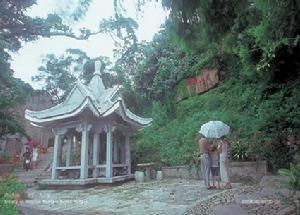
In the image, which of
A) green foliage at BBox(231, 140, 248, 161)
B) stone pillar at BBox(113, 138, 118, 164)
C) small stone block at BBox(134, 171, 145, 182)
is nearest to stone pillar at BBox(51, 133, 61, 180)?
stone pillar at BBox(113, 138, 118, 164)

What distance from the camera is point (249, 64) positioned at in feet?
39.4

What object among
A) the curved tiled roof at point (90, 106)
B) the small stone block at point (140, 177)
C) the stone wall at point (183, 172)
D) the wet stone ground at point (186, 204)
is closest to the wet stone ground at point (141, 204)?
the wet stone ground at point (186, 204)

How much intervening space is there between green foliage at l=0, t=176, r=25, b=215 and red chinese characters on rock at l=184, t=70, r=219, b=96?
1527cm

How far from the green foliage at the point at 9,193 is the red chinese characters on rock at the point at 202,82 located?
15.3 metres

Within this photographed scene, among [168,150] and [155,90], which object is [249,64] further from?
[155,90]

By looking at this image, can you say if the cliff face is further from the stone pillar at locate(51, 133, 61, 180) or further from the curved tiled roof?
the stone pillar at locate(51, 133, 61, 180)

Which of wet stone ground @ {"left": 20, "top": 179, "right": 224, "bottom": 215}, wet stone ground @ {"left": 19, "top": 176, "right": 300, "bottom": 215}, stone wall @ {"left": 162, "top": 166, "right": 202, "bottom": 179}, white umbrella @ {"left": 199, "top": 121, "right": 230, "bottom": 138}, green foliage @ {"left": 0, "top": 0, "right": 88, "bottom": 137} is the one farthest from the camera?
green foliage @ {"left": 0, "top": 0, "right": 88, "bottom": 137}

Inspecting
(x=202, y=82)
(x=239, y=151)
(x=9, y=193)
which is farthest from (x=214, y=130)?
(x=202, y=82)

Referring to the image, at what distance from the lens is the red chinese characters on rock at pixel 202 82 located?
1894cm

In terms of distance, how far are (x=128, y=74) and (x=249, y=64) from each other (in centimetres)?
1287

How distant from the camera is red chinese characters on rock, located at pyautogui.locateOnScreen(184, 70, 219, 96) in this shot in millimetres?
18938

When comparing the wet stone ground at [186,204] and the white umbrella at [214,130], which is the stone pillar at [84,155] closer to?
the wet stone ground at [186,204]

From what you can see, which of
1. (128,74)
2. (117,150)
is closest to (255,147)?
(117,150)

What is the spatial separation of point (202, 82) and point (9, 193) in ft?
52.0
